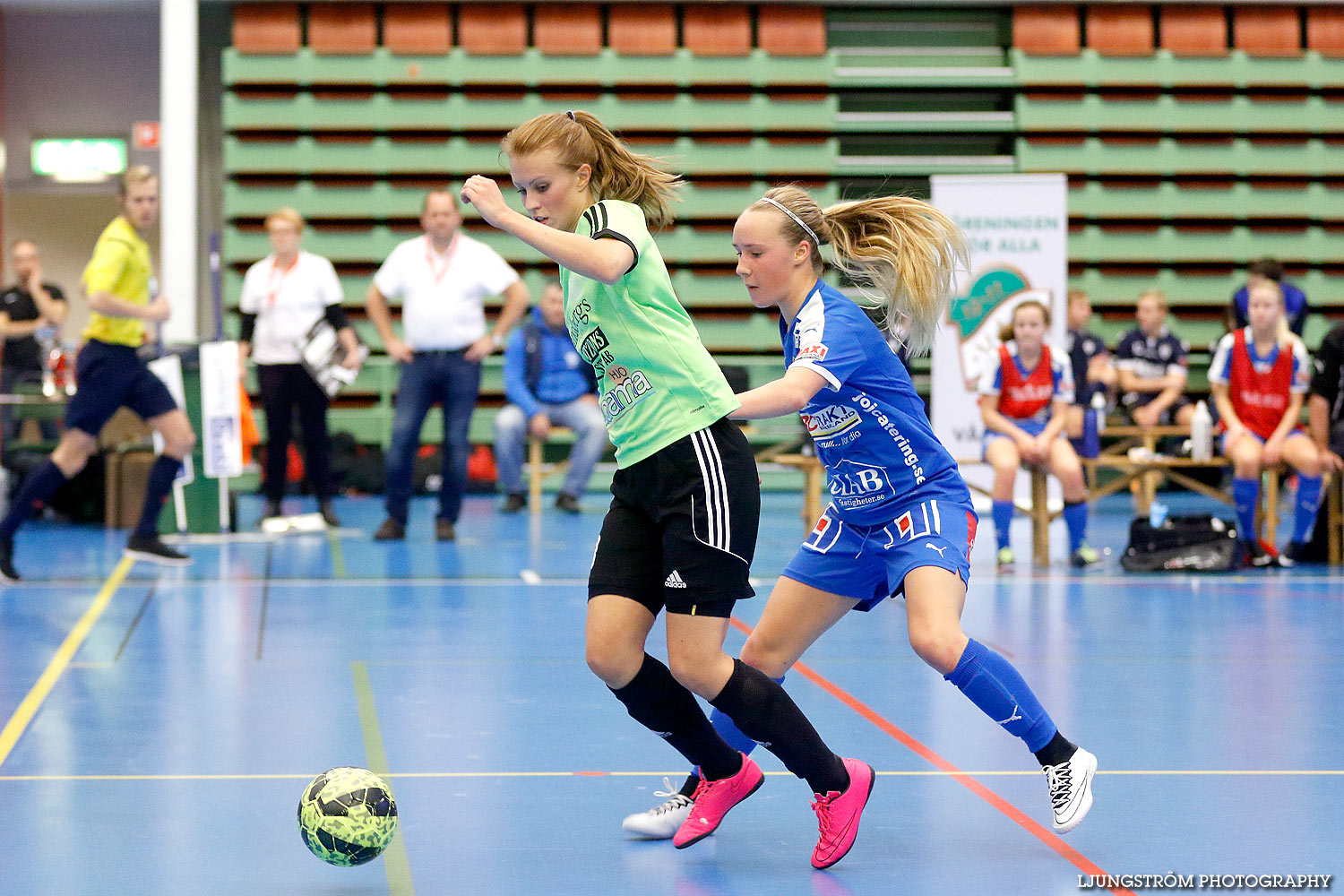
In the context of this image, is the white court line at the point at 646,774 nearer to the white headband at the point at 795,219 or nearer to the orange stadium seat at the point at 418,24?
the white headband at the point at 795,219

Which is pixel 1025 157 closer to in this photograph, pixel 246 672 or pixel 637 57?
pixel 637 57

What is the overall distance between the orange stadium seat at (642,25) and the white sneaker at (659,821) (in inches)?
422

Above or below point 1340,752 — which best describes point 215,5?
above

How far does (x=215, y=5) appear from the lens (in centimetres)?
1293

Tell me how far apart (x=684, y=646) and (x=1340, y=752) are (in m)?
1.92

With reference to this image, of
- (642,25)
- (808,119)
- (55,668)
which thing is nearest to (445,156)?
(642,25)

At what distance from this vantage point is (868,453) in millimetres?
3107

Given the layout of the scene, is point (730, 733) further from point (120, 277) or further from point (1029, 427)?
point (1029, 427)

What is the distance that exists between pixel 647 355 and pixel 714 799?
35.8 inches

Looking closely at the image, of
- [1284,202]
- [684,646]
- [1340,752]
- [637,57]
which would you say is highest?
[637,57]

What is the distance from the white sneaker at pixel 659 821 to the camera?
2.99 m

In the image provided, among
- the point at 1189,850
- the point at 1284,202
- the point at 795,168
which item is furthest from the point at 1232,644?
the point at 1284,202

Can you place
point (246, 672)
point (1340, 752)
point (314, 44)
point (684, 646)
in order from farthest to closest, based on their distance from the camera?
1. point (314, 44)
2. point (246, 672)
3. point (1340, 752)
4. point (684, 646)

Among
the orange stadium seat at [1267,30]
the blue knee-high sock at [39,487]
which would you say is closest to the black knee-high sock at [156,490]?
the blue knee-high sock at [39,487]
